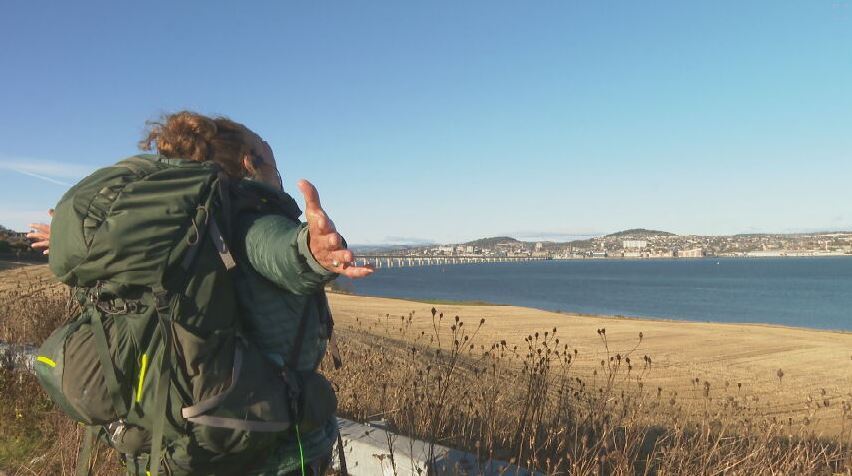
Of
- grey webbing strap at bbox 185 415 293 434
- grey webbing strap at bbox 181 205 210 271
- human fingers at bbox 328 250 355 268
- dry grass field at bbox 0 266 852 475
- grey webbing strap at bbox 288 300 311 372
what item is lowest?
dry grass field at bbox 0 266 852 475

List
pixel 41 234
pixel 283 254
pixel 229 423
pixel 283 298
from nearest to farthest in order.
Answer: pixel 283 254, pixel 229 423, pixel 283 298, pixel 41 234

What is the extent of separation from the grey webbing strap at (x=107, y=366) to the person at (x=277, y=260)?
396 mm

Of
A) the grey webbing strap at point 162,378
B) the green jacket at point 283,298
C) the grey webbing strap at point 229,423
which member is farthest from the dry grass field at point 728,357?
the grey webbing strap at point 162,378

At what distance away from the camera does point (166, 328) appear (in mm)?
1807

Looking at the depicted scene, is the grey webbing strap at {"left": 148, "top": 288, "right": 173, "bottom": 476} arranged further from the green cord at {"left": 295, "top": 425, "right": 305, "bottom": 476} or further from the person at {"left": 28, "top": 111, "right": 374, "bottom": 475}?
the green cord at {"left": 295, "top": 425, "right": 305, "bottom": 476}

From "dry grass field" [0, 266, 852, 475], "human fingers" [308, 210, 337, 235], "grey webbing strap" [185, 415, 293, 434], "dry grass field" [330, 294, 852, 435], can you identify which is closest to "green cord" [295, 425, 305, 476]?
"grey webbing strap" [185, 415, 293, 434]

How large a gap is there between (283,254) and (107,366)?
2.13ft

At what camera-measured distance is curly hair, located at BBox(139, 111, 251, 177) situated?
2.27 meters

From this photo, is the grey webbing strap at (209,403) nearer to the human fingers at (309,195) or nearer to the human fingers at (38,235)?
the human fingers at (309,195)

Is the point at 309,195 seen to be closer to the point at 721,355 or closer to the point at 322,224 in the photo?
the point at 322,224

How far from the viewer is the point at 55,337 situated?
208cm

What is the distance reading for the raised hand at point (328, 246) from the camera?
1588mm

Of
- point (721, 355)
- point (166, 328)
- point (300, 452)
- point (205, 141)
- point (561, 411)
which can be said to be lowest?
point (721, 355)

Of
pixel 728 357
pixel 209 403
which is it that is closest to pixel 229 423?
pixel 209 403
